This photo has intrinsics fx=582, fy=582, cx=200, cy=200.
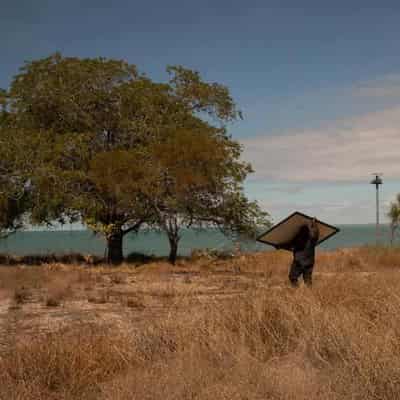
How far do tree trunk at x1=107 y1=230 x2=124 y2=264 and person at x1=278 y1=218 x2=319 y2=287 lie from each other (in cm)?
1460

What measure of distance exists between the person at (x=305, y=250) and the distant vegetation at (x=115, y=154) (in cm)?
1044

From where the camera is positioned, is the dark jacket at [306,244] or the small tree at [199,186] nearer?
the dark jacket at [306,244]

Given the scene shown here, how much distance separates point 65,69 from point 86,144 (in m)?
3.38

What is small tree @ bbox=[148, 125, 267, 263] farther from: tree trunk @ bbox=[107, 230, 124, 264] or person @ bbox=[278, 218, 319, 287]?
person @ bbox=[278, 218, 319, 287]

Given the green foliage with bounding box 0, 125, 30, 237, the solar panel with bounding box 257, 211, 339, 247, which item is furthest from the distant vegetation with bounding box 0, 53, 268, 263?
the solar panel with bounding box 257, 211, 339, 247

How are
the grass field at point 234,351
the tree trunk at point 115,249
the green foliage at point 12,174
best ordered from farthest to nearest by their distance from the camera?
the tree trunk at point 115,249
the green foliage at point 12,174
the grass field at point 234,351

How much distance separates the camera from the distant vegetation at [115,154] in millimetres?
22422

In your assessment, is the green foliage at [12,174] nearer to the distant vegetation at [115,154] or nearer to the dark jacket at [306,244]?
the distant vegetation at [115,154]

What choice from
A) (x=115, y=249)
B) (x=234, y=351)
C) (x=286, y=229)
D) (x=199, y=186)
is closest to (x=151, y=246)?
(x=115, y=249)

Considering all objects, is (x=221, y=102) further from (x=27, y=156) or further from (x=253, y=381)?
(x=253, y=381)

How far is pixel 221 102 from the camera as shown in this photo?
25766mm

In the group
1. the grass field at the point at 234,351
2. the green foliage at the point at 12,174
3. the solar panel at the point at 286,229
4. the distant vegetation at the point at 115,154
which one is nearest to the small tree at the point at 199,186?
the distant vegetation at the point at 115,154

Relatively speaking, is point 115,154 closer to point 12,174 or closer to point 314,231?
point 12,174

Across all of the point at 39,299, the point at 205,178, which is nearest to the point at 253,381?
the point at 39,299
